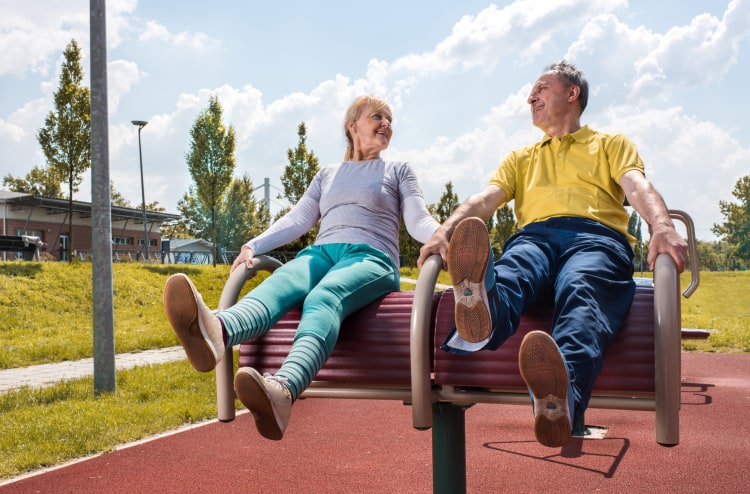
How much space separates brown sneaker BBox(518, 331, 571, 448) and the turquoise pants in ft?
2.09

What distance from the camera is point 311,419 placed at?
238 inches

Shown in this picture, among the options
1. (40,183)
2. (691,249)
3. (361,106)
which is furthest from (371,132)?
(40,183)

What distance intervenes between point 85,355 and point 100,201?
3934mm

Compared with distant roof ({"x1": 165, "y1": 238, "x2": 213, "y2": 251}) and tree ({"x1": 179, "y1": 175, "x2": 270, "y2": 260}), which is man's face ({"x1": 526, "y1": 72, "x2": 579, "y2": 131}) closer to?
tree ({"x1": 179, "y1": 175, "x2": 270, "y2": 260})

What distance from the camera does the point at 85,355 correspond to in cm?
1002

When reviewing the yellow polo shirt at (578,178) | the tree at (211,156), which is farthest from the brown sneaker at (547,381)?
the tree at (211,156)

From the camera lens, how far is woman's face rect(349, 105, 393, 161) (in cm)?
285

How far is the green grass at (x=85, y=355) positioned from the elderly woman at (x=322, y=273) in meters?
2.95

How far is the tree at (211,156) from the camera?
22.9 meters

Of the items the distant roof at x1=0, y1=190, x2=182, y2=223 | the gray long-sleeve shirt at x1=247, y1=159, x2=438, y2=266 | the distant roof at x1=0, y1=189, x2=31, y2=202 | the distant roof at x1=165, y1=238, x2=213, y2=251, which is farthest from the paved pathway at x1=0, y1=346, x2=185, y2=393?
the distant roof at x1=165, y1=238, x2=213, y2=251

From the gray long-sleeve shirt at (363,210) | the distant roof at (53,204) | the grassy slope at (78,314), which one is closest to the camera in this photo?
the gray long-sleeve shirt at (363,210)

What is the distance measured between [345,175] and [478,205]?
0.62m

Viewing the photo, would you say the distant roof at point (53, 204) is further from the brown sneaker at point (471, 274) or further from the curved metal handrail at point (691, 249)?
the brown sneaker at point (471, 274)

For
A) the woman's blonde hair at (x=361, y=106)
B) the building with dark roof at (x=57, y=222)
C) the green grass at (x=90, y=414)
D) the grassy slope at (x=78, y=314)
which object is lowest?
the green grass at (x=90, y=414)
